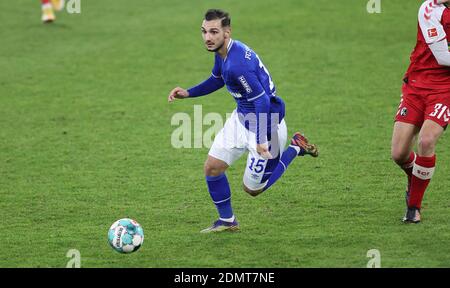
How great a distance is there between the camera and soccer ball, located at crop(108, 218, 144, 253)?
729cm

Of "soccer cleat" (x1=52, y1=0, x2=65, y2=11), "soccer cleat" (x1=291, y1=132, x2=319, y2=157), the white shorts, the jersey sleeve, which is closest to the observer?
the jersey sleeve

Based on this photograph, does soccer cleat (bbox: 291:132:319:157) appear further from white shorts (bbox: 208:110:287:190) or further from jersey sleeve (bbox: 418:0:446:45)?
jersey sleeve (bbox: 418:0:446:45)

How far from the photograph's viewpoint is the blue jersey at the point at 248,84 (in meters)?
7.64

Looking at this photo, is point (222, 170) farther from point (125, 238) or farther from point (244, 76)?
point (125, 238)

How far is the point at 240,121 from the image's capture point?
26.6ft

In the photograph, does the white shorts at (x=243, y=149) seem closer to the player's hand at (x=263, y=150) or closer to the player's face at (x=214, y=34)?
the player's hand at (x=263, y=150)

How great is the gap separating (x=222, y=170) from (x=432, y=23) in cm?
259

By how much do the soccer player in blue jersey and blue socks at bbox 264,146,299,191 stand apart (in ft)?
0.04

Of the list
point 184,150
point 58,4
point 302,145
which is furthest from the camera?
point 58,4

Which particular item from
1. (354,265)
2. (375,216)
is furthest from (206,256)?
(375,216)

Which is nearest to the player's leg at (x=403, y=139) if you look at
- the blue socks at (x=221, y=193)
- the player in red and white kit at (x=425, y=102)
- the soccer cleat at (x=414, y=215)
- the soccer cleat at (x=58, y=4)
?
the player in red and white kit at (x=425, y=102)

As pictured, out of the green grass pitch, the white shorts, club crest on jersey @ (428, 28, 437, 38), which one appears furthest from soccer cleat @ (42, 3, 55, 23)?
club crest on jersey @ (428, 28, 437, 38)

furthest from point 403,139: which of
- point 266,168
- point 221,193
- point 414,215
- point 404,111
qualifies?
point 221,193

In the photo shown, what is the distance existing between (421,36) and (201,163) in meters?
4.17
